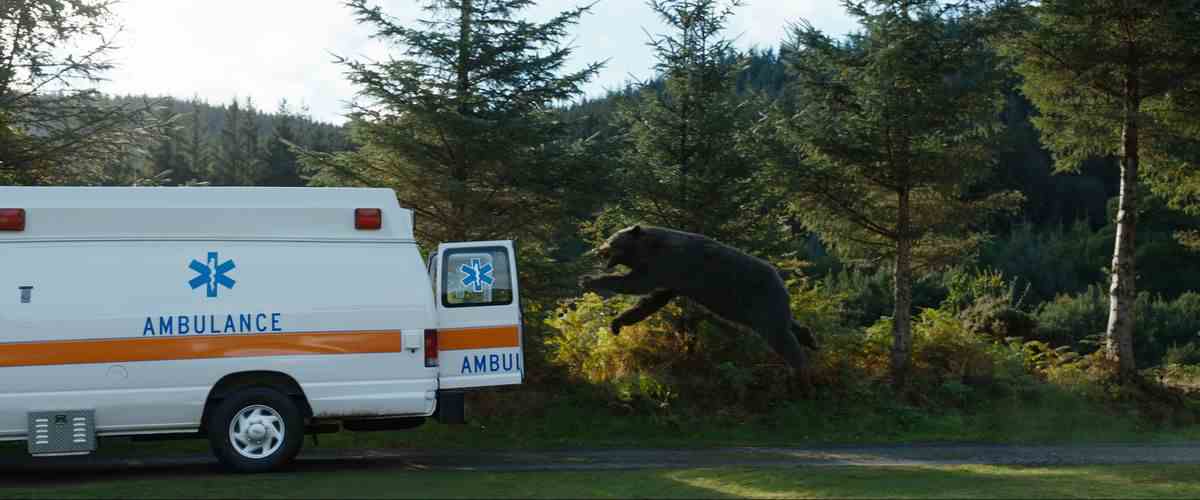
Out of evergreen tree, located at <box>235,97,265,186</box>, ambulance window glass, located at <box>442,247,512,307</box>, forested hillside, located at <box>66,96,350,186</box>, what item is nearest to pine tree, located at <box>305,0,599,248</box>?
ambulance window glass, located at <box>442,247,512,307</box>

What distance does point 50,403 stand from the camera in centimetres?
1070

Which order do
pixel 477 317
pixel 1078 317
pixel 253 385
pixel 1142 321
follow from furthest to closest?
pixel 1142 321, pixel 1078 317, pixel 477 317, pixel 253 385

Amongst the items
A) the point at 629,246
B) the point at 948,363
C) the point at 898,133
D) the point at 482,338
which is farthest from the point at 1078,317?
the point at 482,338

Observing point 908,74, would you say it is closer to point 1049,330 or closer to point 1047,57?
point 1047,57

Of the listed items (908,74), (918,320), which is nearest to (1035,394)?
(918,320)

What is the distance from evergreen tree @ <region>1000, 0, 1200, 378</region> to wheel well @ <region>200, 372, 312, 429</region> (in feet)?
43.3

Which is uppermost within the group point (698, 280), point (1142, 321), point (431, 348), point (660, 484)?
point (698, 280)

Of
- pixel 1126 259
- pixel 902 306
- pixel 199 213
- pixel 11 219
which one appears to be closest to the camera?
pixel 11 219

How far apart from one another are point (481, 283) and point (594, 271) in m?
5.32

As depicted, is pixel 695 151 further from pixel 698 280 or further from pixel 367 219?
pixel 367 219

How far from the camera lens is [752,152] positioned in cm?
1806

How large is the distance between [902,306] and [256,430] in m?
11.4

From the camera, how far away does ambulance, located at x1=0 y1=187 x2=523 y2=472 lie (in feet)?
35.2

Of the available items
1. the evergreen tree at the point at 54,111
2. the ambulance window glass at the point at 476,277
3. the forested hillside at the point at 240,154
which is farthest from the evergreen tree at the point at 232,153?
the ambulance window glass at the point at 476,277
